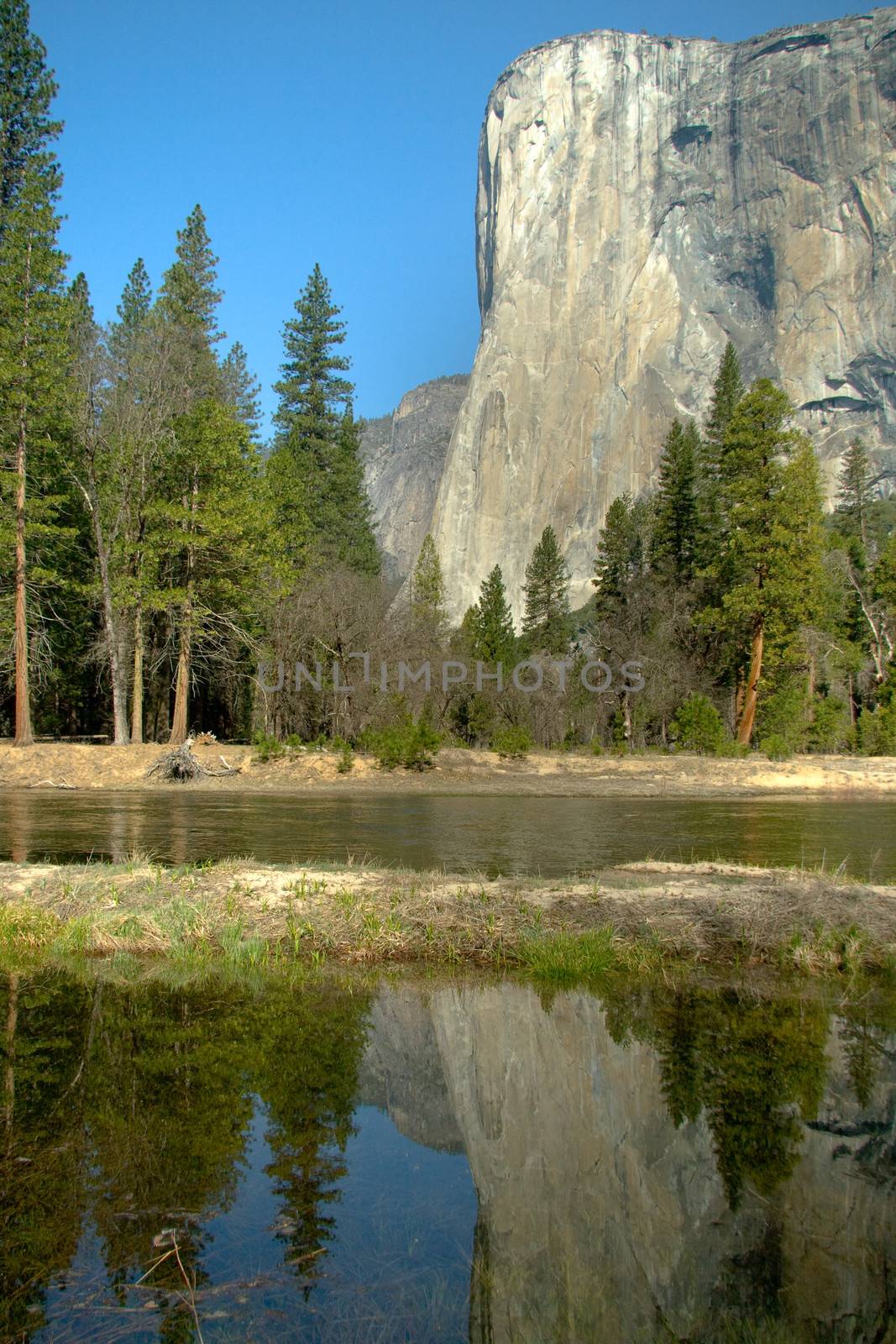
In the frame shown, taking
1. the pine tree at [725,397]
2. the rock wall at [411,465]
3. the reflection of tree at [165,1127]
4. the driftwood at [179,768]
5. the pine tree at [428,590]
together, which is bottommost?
the reflection of tree at [165,1127]

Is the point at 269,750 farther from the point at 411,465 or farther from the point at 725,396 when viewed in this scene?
the point at 411,465

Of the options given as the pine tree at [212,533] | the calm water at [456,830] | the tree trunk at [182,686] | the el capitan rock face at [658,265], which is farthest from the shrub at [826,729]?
the el capitan rock face at [658,265]

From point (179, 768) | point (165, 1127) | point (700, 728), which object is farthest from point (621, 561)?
point (165, 1127)

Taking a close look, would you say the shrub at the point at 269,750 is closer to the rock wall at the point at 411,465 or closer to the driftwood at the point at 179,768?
the driftwood at the point at 179,768

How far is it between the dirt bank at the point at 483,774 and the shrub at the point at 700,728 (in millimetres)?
1233

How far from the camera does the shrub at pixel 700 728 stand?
113 feet

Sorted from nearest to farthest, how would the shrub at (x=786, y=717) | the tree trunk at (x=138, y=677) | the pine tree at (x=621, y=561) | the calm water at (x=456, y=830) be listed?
the calm water at (x=456, y=830) → the tree trunk at (x=138, y=677) → the shrub at (x=786, y=717) → the pine tree at (x=621, y=561)

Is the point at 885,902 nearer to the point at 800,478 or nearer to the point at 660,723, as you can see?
the point at 800,478

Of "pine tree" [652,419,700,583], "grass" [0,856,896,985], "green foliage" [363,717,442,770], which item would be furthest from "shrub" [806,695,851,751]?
"grass" [0,856,896,985]

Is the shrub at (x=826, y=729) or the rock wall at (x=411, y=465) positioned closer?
the shrub at (x=826, y=729)

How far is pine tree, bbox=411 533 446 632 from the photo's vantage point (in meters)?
42.4

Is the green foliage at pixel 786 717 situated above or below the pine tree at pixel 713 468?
below

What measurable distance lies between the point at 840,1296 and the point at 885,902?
7426mm

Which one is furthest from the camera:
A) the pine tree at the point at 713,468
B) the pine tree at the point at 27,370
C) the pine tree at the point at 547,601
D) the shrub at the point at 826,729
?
the pine tree at the point at 547,601
